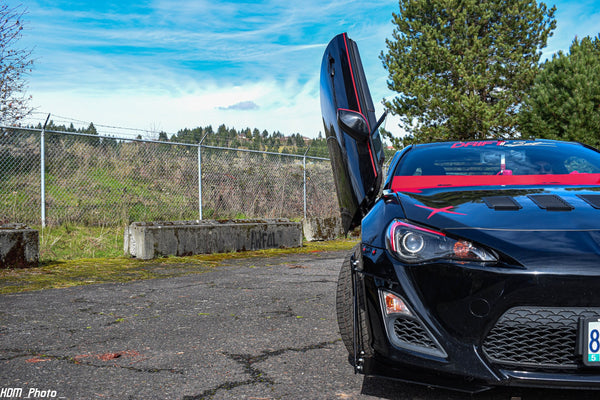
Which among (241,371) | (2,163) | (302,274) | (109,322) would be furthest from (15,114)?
(241,371)

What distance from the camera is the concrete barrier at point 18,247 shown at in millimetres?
5879

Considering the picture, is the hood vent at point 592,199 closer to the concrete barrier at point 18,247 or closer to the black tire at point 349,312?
the black tire at point 349,312

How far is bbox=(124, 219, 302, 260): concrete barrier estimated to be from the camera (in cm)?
717

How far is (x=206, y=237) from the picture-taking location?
25.6 ft

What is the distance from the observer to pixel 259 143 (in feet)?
37.2

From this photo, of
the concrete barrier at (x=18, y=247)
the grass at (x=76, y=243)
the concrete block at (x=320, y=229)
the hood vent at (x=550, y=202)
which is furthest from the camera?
the concrete block at (x=320, y=229)

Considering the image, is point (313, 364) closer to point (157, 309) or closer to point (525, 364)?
point (525, 364)

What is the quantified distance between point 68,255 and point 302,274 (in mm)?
3682

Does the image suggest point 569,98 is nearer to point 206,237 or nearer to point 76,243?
point 206,237

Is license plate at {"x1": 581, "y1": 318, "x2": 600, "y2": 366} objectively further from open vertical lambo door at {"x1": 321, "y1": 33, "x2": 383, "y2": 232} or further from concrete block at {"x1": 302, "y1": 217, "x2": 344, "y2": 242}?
concrete block at {"x1": 302, "y1": 217, "x2": 344, "y2": 242}

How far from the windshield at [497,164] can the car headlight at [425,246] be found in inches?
29.4

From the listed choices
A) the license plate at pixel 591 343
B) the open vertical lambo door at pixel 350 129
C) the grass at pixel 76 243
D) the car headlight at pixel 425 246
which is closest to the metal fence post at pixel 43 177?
the grass at pixel 76 243

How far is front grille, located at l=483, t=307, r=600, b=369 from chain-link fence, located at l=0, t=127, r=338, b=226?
296 inches

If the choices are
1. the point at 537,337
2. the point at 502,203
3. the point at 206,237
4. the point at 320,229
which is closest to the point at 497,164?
the point at 502,203
